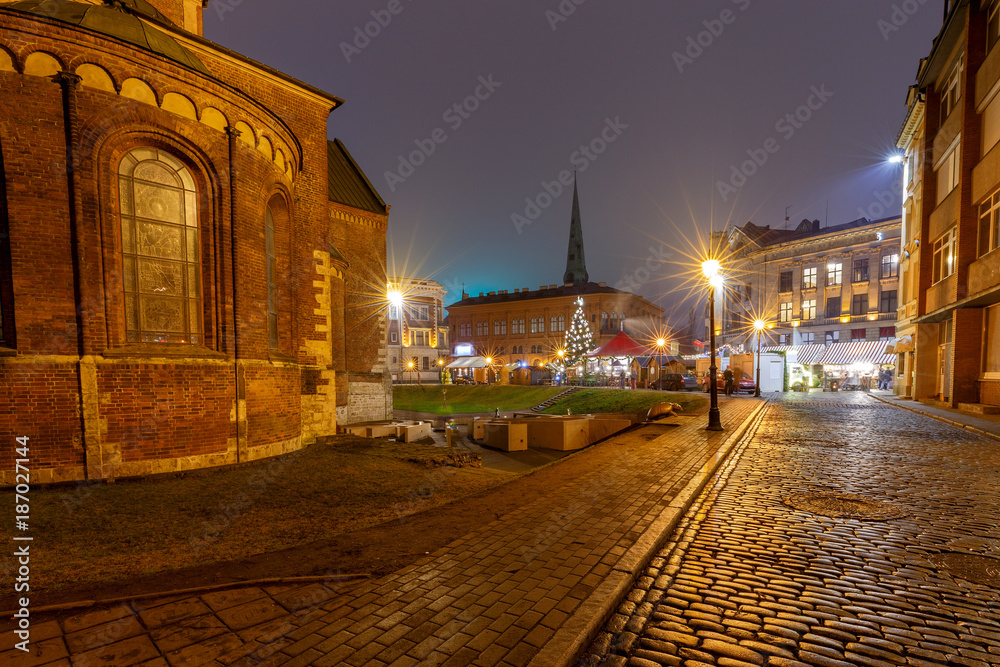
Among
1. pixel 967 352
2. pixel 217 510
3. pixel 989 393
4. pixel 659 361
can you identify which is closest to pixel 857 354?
pixel 659 361

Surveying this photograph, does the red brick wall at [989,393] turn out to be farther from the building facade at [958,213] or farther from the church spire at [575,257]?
the church spire at [575,257]

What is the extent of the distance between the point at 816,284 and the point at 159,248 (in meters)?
→ 51.7

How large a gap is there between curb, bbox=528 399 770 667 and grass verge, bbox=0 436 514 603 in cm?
313

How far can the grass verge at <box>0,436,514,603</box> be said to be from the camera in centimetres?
475

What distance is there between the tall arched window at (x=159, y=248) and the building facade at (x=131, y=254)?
0.02 m

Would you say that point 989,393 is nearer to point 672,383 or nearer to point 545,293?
point 672,383

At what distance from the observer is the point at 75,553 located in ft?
15.7

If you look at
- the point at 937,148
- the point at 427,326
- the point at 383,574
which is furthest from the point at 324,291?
the point at 427,326

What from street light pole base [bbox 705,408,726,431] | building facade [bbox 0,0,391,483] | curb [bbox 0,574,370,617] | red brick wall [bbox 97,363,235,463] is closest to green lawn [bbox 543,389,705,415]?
street light pole base [bbox 705,408,726,431]

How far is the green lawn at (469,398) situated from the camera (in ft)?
113

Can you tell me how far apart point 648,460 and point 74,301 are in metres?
10.7

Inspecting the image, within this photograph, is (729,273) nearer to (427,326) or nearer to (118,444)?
(427,326)

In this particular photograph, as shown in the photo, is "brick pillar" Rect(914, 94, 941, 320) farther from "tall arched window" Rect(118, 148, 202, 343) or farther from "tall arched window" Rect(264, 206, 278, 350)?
"tall arched window" Rect(118, 148, 202, 343)

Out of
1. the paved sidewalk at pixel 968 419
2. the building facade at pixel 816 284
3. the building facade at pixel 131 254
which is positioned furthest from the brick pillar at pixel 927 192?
the building facade at pixel 131 254
